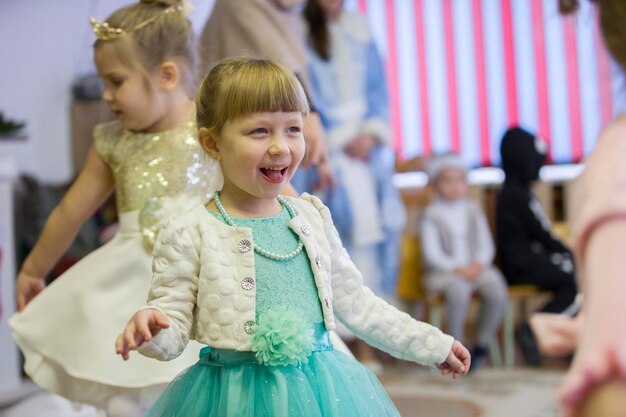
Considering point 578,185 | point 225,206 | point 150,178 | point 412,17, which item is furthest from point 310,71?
point 578,185

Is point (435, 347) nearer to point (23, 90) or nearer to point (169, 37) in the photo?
point (169, 37)

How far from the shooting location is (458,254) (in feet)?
16.0

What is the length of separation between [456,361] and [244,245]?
1.24 feet

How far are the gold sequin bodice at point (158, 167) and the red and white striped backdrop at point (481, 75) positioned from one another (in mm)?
3751

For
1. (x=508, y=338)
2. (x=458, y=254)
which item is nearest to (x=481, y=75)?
(x=458, y=254)

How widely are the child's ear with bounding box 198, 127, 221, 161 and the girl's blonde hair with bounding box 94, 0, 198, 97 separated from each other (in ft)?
2.00

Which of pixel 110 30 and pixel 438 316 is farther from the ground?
pixel 110 30

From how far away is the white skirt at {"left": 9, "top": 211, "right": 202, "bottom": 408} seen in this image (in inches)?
85.1

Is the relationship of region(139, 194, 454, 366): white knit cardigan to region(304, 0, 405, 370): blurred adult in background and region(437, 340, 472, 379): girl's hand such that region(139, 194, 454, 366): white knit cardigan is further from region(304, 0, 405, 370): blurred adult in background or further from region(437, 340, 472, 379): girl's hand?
region(304, 0, 405, 370): blurred adult in background

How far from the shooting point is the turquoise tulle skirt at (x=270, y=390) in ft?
5.06

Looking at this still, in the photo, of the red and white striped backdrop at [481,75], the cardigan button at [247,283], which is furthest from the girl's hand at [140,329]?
the red and white striped backdrop at [481,75]

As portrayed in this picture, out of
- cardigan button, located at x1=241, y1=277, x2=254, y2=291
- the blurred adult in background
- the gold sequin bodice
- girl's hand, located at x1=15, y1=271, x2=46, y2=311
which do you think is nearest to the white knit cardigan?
cardigan button, located at x1=241, y1=277, x2=254, y2=291

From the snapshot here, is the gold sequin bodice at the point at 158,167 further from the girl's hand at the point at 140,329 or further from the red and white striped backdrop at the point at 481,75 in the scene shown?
the red and white striped backdrop at the point at 481,75

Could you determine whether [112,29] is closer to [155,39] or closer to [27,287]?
[155,39]
